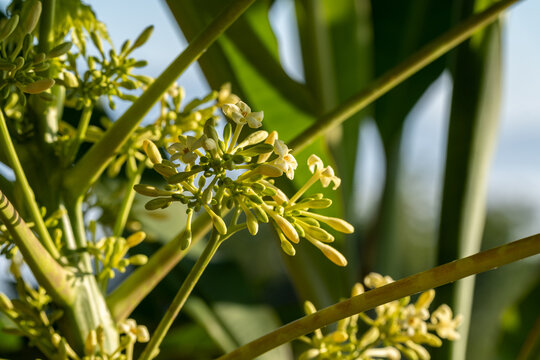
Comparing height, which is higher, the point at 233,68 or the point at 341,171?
the point at 341,171

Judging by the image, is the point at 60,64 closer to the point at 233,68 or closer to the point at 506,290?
the point at 233,68

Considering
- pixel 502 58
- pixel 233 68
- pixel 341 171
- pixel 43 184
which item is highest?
pixel 502 58

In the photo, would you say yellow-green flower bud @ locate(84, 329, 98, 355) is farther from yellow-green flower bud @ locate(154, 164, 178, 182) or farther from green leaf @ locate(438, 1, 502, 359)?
green leaf @ locate(438, 1, 502, 359)

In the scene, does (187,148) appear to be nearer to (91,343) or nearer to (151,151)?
(151,151)

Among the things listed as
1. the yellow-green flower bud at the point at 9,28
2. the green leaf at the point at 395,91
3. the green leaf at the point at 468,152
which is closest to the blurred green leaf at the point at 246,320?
the green leaf at the point at 468,152

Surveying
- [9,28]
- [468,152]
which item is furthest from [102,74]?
[468,152]

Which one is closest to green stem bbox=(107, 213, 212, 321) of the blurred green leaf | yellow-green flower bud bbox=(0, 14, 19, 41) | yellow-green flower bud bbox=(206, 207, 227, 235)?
yellow-green flower bud bbox=(206, 207, 227, 235)

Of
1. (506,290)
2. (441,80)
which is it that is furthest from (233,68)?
(506,290)
